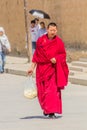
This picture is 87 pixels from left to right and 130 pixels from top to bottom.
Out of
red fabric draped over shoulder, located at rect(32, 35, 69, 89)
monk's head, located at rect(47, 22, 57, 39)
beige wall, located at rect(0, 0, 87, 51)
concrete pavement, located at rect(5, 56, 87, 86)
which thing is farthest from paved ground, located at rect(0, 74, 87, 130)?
beige wall, located at rect(0, 0, 87, 51)

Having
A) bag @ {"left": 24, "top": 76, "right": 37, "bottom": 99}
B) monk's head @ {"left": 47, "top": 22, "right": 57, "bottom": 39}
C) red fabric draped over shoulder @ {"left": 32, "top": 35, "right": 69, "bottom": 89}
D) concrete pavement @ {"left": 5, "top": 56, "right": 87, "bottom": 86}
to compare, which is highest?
monk's head @ {"left": 47, "top": 22, "right": 57, "bottom": 39}

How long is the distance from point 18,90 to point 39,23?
877 centimetres

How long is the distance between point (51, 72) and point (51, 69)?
0.05 m

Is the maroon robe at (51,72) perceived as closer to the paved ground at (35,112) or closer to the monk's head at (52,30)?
the monk's head at (52,30)

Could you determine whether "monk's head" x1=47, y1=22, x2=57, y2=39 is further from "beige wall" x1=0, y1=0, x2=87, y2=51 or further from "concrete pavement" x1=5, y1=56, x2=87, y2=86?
"beige wall" x1=0, y1=0, x2=87, y2=51

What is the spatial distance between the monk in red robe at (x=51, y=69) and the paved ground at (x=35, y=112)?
0.86ft

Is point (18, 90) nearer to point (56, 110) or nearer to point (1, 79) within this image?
point (1, 79)

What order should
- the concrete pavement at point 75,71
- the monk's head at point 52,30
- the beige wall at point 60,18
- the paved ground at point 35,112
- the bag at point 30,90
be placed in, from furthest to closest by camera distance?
the beige wall at point 60,18 < the concrete pavement at point 75,71 < the bag at point 30,90 < the monk's head at point 52,30 < the paved ground at point 35,112

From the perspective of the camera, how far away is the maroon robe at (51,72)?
10.6m

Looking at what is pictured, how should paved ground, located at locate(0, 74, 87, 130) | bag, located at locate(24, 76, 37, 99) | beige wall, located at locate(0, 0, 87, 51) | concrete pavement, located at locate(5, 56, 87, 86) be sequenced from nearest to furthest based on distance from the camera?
paved ground, located at locate(0, 74, 87, 130)
bag, located at locate(24, 76, 37, 99)
concrete pavement, located at locate(5, 56, 87, 86)
beige wall, located at locate(0, 0, 87, 51)

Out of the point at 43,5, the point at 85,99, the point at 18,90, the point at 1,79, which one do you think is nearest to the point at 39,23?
the point at 43,5

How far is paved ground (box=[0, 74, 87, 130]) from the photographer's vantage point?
9909 millimetres

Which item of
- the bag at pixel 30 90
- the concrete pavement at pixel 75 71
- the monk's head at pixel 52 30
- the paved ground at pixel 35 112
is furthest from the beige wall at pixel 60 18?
the monk's head at pixel 52 30

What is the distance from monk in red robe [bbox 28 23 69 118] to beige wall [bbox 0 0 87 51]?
33.5ft
